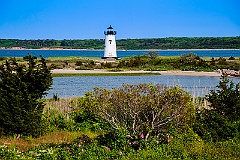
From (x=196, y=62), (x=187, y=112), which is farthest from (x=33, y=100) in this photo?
(x=196, y=62)

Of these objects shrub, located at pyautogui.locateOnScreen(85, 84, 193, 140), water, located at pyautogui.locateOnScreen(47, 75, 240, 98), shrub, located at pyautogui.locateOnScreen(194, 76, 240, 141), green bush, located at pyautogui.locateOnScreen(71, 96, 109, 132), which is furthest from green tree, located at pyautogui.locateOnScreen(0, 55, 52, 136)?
water, located at pyautogui.locateOnScreen(47, 75, 240, 98)

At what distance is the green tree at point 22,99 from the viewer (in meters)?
10.8

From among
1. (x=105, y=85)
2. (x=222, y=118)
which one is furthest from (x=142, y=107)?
(x=105, y=85)

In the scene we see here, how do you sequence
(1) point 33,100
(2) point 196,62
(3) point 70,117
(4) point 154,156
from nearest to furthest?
1. (4) point 154,156
2. (1) point 33,100
3. (3) point 70,117
4. (2) point 196,62

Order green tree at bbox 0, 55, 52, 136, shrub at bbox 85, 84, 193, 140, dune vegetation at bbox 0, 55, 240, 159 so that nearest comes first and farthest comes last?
1. dune vegetation at bbox 0, 55, 240, 159
2. shrub at bbox 85, 84, 193, 140
3. green tree at bbox 0, 55, 52, 136

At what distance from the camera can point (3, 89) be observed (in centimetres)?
1121

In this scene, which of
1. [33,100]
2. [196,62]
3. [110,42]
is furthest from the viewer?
[110,42]

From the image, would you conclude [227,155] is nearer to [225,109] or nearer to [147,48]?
[225,109]

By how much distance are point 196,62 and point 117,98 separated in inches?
1869

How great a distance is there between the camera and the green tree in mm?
10836

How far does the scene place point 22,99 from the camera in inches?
430

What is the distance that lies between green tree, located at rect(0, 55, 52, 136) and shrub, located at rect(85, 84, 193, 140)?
2.16 meters

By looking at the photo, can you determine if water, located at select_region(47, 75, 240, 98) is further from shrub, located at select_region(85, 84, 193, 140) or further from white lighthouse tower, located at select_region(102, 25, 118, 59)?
white lighthouse tower, located at select_region(102, 25, 118, 59)

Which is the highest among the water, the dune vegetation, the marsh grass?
the dune vegetation
